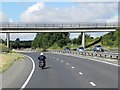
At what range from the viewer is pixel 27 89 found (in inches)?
619

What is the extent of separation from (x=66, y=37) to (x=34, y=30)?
80.2 metres

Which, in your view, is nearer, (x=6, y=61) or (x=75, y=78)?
(x=75, y=78)

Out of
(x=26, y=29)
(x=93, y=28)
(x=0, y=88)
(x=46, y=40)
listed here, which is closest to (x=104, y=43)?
(x=93, y=28)

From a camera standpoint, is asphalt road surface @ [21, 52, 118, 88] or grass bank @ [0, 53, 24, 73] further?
grass bank @ [0, 53, 24, 73]

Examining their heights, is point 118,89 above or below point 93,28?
below

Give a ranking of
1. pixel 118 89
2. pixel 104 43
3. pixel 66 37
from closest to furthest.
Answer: pixel 118 89, pixel 104 43, pixel 66 37

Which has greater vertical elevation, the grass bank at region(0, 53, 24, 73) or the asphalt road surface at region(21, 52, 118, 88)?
the asphalt road surface at region(21, 52, 118, 88)

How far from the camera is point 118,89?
50.4 ft

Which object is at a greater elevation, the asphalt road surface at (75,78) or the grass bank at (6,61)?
the asphalt road surface at (75,78)

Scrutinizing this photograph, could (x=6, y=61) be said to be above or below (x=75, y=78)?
below

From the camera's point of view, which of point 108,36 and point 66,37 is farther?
point 66,37

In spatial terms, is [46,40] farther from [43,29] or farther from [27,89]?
[27,89]

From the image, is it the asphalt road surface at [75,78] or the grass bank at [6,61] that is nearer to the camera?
the asphalt road surface at [75,78]

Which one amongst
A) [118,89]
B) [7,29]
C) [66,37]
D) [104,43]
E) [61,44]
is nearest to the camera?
[118,89]
